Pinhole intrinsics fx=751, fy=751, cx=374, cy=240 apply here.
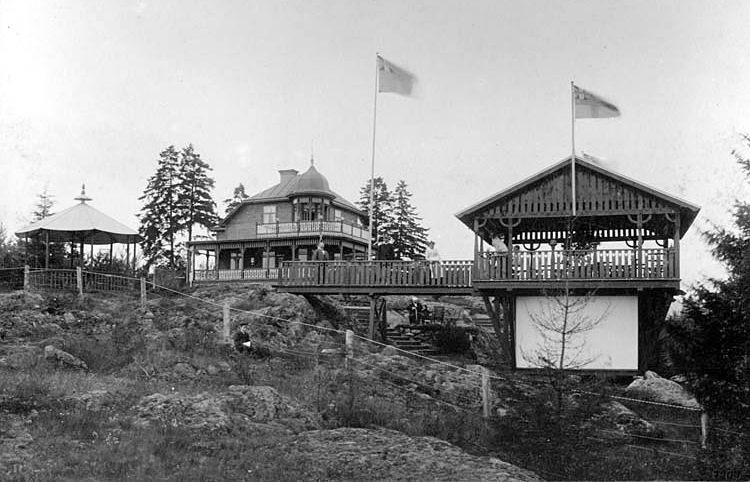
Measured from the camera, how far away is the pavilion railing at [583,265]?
2278 centimetres

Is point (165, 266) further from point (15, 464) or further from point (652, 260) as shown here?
point (15, 464)

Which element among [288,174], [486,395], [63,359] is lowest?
[486,395]

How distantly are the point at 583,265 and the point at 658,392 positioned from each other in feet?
14.1

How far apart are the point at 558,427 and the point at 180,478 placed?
6.37 m

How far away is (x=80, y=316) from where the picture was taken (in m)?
24.1

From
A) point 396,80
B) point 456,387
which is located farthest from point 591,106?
point 456,387

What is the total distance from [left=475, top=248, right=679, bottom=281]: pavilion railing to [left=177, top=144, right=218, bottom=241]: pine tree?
123 feet

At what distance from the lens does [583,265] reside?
2311 cm

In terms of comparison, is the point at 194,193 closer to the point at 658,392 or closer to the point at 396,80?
the point at 396,80

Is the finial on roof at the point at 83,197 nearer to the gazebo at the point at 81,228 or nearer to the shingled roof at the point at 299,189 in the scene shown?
the gazebo at the point at 81,228

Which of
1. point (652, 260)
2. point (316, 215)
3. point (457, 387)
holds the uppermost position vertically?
point (316, 215)

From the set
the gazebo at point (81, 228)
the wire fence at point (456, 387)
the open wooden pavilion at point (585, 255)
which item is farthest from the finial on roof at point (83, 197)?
the open wooden pavilion at point (585, 255)

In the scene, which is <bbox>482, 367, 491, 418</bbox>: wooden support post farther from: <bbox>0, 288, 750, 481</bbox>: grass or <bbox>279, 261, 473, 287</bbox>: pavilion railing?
<bbox>279, 261, 473, 287</bbox>: pavilion railing

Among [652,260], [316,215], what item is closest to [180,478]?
[652,260]
